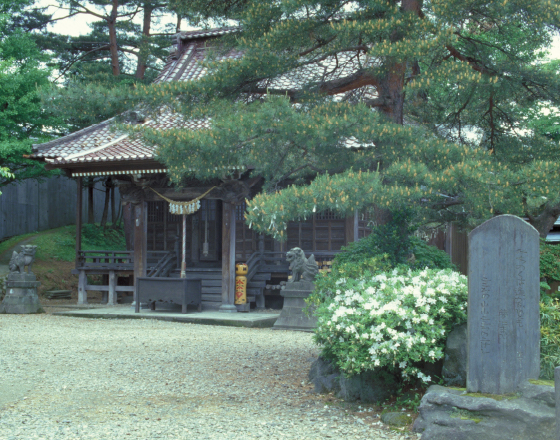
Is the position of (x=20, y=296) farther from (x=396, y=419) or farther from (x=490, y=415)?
(x=490, y=415)

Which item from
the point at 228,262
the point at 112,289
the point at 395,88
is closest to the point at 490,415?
the point at 395,88

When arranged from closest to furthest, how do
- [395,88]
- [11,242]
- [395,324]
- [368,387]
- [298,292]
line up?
[395,324] → [368,387] → [395,88] → [298,292] → [11,242]

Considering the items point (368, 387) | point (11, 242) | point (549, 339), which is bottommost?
point (368, 387)

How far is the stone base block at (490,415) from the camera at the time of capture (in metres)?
3.82

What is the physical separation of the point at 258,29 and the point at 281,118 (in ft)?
6.04

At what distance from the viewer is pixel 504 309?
13.9 feet

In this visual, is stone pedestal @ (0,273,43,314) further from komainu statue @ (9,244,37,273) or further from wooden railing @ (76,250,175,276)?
wooden railing @ (76,250,175,276)

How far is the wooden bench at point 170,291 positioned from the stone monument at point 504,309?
8.57 m

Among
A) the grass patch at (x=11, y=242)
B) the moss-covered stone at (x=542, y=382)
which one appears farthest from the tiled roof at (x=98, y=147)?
the moss-covered stone at (x=542, y=382)

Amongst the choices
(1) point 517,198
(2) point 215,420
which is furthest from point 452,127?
(2) point 215,420

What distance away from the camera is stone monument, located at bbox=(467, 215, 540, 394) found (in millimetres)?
4207

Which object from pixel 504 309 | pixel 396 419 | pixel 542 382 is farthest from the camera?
pixel 396 419

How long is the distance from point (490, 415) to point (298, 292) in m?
6.56

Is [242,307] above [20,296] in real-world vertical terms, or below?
below
